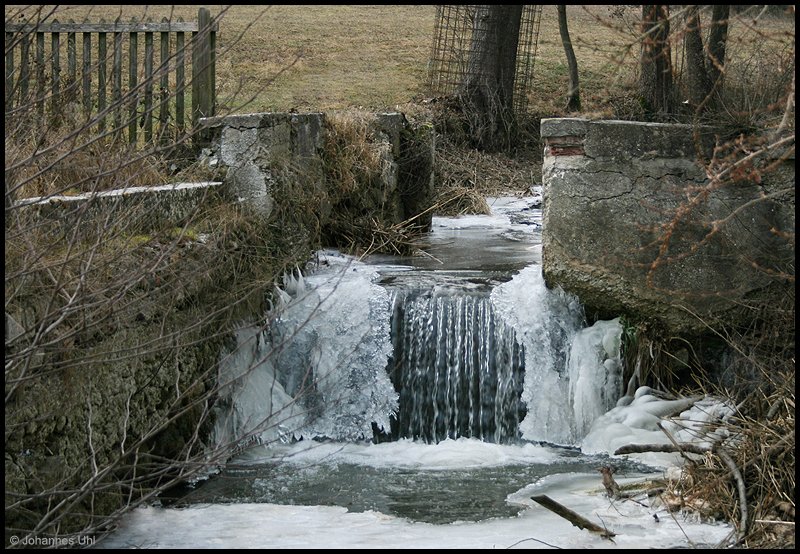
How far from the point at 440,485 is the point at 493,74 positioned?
12.4 m

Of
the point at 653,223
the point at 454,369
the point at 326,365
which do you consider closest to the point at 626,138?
the point at 653,223

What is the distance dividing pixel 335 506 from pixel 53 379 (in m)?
2.06

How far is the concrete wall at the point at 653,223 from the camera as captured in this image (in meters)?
8.20

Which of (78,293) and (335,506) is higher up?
(78,293)

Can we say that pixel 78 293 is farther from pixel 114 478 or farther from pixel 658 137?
pixel 658 137

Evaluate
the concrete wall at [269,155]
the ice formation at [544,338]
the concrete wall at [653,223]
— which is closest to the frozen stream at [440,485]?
the ice formation at [544,338]

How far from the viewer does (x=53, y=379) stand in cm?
567

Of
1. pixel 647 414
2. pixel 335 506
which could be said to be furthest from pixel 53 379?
pixel 647 414

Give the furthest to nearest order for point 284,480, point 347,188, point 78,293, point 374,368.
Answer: point 347,188
point 374,368
point 284,480
point 78,293

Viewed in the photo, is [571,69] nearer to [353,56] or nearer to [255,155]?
[353,56]

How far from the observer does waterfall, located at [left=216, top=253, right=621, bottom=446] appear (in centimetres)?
853

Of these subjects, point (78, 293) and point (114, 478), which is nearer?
point (78, 293)

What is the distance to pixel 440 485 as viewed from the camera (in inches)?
283

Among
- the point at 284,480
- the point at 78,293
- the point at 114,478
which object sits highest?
the point at 78,293
